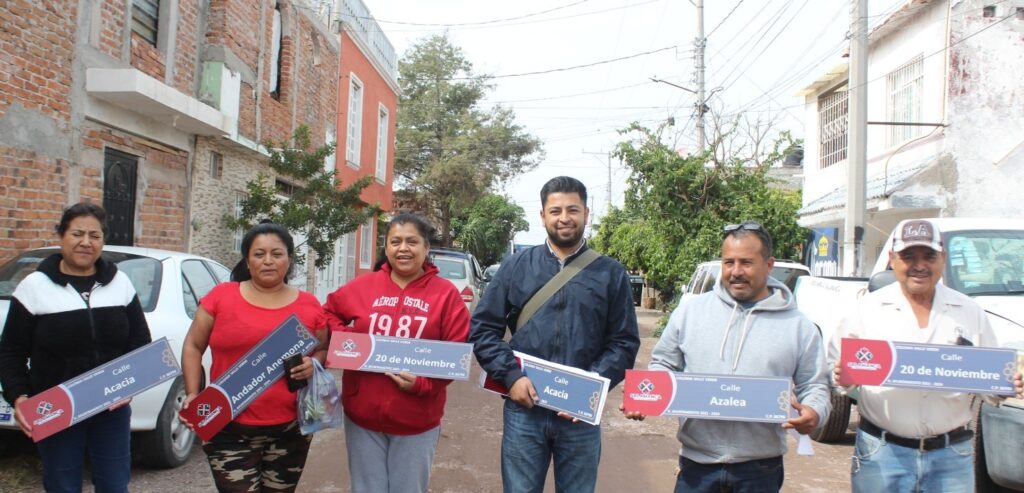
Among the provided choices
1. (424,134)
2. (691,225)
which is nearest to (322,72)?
(691,225)

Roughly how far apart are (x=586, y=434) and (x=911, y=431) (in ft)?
4.15

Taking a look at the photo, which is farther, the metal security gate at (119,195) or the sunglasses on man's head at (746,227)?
the metal security gate at (119,195)

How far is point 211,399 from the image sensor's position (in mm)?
→ 3057

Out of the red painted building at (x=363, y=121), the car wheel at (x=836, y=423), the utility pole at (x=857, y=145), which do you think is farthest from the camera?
the red painted building at (x=363, y=121)

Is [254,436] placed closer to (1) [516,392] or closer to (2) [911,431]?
(1) [516,392]

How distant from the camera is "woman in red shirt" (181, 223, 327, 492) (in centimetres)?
317

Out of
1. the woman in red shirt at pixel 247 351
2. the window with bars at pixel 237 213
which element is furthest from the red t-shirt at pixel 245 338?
the window with bars at pixel 237 213

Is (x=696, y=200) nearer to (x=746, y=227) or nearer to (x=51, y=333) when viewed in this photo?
(x=746, y=227)

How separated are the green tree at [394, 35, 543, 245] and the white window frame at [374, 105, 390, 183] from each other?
33.8 feet

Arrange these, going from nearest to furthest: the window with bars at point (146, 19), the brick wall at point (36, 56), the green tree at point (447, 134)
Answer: the brick wall at point (36, 56) < the window with bars at point (146, 19) < the green tree at point (447, 134)

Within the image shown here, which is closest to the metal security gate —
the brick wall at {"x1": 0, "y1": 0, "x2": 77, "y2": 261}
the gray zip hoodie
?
the brick wall at {"x1": 0, "y1": 0, "x2": 77, "y2": 261}

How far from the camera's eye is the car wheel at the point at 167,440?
205 inches

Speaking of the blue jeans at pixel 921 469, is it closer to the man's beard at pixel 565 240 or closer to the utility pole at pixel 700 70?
the man's beard at pixel 565 240

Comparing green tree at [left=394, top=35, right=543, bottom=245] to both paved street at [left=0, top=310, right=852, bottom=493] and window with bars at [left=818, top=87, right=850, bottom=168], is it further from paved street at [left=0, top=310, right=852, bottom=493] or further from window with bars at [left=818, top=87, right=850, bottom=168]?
paved street at [left=0, top=310, right=852, bottom=493]
